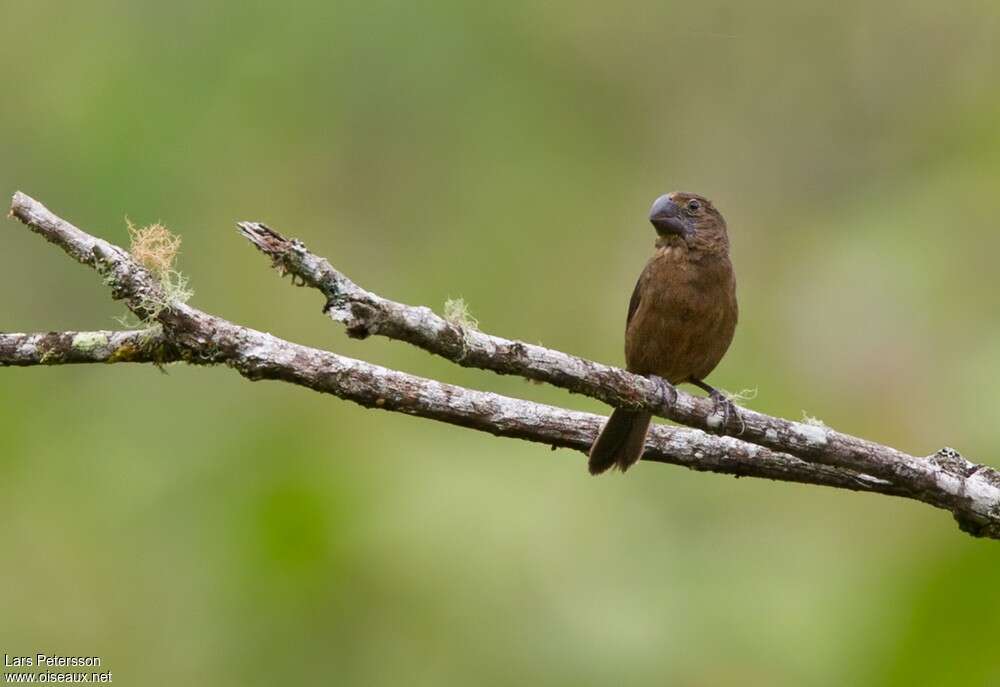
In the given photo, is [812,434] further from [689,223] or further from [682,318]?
[689,223]

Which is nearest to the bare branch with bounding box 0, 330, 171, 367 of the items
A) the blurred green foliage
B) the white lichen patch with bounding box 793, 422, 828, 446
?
the white lichen patch with bounding box 793, 422, 828, 446

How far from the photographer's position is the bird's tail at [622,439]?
4052 millimetres

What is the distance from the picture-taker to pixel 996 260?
9719 millimetres

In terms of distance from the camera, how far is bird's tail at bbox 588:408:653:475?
13.3ft

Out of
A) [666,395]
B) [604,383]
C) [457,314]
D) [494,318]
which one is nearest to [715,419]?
[666,395]

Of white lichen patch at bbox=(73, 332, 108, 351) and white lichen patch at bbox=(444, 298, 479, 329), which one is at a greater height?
white lichen patch at bbox=(444, 298, 479, 329)

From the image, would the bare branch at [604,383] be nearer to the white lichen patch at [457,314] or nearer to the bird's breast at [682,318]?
the white lichen patch at [457,314]

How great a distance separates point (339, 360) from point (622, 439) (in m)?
1.34

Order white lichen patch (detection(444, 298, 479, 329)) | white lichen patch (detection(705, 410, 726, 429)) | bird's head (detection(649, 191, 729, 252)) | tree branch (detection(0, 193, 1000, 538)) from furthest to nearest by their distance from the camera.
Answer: bird's head (detection(649, 191, 729, 252)) → white lichen patch (detection(705, 410, 726, 429)) → white lichen patch (detection(444, 298, 479, 329)) → tree branch (detection(0, 193, 1000, 538))

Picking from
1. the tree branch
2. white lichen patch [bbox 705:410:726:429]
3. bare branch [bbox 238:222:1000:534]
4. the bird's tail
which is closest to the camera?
bare branch [bbox 238:222:1000:534]

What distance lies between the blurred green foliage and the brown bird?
176 centimetres

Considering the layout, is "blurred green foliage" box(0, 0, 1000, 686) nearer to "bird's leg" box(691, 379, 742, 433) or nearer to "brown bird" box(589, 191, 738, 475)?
"brown bird" box(589, 191, 738, 475)

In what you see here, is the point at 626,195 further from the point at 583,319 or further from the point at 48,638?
the point at 48,638

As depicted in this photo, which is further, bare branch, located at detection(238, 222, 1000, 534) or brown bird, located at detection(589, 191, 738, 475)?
brown bird, located at detection(589, 191, 738, 475)
